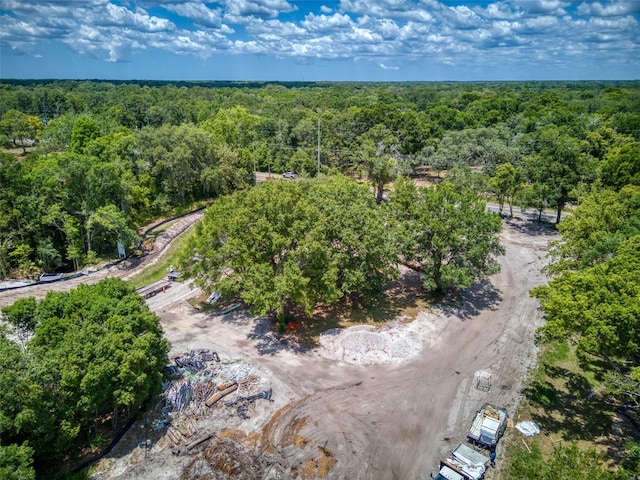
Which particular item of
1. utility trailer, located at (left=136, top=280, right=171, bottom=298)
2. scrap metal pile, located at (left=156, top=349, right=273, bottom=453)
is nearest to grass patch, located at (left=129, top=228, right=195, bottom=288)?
utility trailer, located at (left=136, top=280, right=171, bottom=298)

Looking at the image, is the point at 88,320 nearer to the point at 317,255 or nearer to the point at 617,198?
the point at 317,255

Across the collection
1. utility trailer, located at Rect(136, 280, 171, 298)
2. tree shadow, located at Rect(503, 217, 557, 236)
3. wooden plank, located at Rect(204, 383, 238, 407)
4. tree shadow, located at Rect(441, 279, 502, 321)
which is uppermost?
tree shadow, located at Rect(503, 217, 557, 236)

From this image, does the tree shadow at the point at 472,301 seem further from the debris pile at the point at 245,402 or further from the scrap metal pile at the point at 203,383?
the scrap metal pile at the point at 203,383

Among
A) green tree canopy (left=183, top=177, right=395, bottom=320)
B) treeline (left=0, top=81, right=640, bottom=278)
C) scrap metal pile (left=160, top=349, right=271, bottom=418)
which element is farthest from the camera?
treeline (left=0, top=81, right=640, bottom=278)

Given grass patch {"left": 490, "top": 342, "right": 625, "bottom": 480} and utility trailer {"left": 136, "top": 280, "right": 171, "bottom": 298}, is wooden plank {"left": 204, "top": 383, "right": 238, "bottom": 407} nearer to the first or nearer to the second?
grass patch {"left": 490, "top": 342, "right": 625, "bottom": 480}

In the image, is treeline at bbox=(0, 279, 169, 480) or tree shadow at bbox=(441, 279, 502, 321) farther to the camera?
tree shadow at bbox=(441, 279, 502, 321)

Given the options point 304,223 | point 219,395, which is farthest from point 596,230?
point 219,395

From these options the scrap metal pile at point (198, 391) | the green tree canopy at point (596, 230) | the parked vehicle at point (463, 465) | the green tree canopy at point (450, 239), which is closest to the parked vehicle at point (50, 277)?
the scrap metal pile at point (198, 391)

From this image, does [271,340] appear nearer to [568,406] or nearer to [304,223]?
[304,223]
